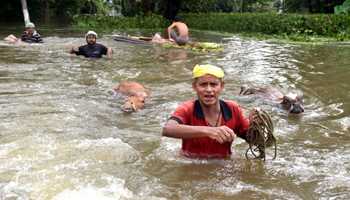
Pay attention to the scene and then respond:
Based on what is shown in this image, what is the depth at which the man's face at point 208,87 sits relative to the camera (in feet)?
16.8

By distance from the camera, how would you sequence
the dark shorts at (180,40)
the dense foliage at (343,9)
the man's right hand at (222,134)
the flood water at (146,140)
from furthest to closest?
the dense foliage at (343,9), the dark shorts at (180,40), the flood water at (146,140), the man's right hand at (222,134)

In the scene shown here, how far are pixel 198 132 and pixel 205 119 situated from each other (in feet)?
1.59

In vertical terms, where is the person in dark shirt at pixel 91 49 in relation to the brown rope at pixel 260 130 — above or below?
below

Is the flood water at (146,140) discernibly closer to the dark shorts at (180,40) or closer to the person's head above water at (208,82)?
the person's head above water at (208,82)

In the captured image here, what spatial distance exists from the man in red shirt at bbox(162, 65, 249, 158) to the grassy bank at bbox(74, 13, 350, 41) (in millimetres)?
17583

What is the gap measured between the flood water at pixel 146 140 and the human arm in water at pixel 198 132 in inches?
18.2

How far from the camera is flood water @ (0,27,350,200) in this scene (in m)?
4.85

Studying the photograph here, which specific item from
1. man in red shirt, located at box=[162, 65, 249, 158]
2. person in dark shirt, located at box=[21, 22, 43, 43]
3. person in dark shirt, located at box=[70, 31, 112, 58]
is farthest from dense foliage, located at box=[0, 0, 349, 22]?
man in red shirt, located at box=[162, 65, 249, 158]

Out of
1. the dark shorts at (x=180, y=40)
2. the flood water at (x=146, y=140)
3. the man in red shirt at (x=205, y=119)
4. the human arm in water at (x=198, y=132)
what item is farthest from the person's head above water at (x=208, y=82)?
the dark shorts at (x=180, y=40)

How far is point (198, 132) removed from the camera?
4.86m

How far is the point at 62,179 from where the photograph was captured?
5008 mm

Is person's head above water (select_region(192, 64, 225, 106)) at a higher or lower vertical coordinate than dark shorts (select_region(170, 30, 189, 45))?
higher

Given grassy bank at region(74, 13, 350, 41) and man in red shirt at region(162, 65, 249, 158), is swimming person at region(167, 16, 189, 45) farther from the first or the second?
man in red shirt at region(162, 65, 249, 158)

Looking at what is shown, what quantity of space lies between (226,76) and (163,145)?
243 inches
